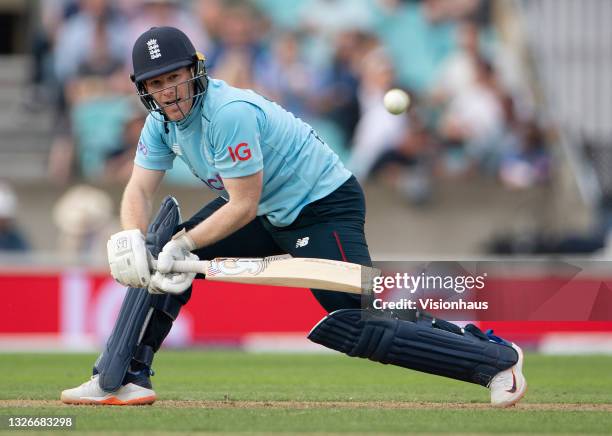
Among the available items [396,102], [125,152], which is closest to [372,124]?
[125,152]

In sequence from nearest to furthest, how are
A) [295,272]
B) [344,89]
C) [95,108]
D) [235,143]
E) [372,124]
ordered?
[235,143], [295,272], [372,124], [95,108], [344,89]

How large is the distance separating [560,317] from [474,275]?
33.3 inches

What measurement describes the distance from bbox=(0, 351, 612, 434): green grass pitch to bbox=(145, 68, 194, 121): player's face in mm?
1415

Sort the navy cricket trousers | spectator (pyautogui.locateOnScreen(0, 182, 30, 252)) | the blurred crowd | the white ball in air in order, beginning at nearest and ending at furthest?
the navy cricket trousers → the white ball in air → spectator (pyautogui.locateOnScreen(0, 182, 30, 252)) → the blurred crowd

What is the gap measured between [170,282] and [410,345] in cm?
117

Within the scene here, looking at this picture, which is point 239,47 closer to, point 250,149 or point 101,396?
point 101,396

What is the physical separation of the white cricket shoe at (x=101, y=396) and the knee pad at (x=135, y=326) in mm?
45

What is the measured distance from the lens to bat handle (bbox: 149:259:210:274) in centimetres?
592

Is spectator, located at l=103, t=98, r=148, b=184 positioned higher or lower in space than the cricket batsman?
lower

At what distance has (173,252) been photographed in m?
5.94

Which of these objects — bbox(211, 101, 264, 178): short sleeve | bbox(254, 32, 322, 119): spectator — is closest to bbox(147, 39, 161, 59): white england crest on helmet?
bbox(211, 101, 264, 178): short sleeve

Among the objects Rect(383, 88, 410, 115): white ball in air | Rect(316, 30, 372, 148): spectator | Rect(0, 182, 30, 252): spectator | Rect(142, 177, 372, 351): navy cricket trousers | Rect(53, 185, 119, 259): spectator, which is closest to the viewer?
Rect(142, 177, 372, 351): navy cricket trousers

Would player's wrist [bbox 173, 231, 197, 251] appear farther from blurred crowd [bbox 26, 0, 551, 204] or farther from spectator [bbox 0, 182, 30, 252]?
blurred crowd [bbox 26, 0, 551, 204]

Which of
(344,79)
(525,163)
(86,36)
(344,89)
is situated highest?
(86,36)
